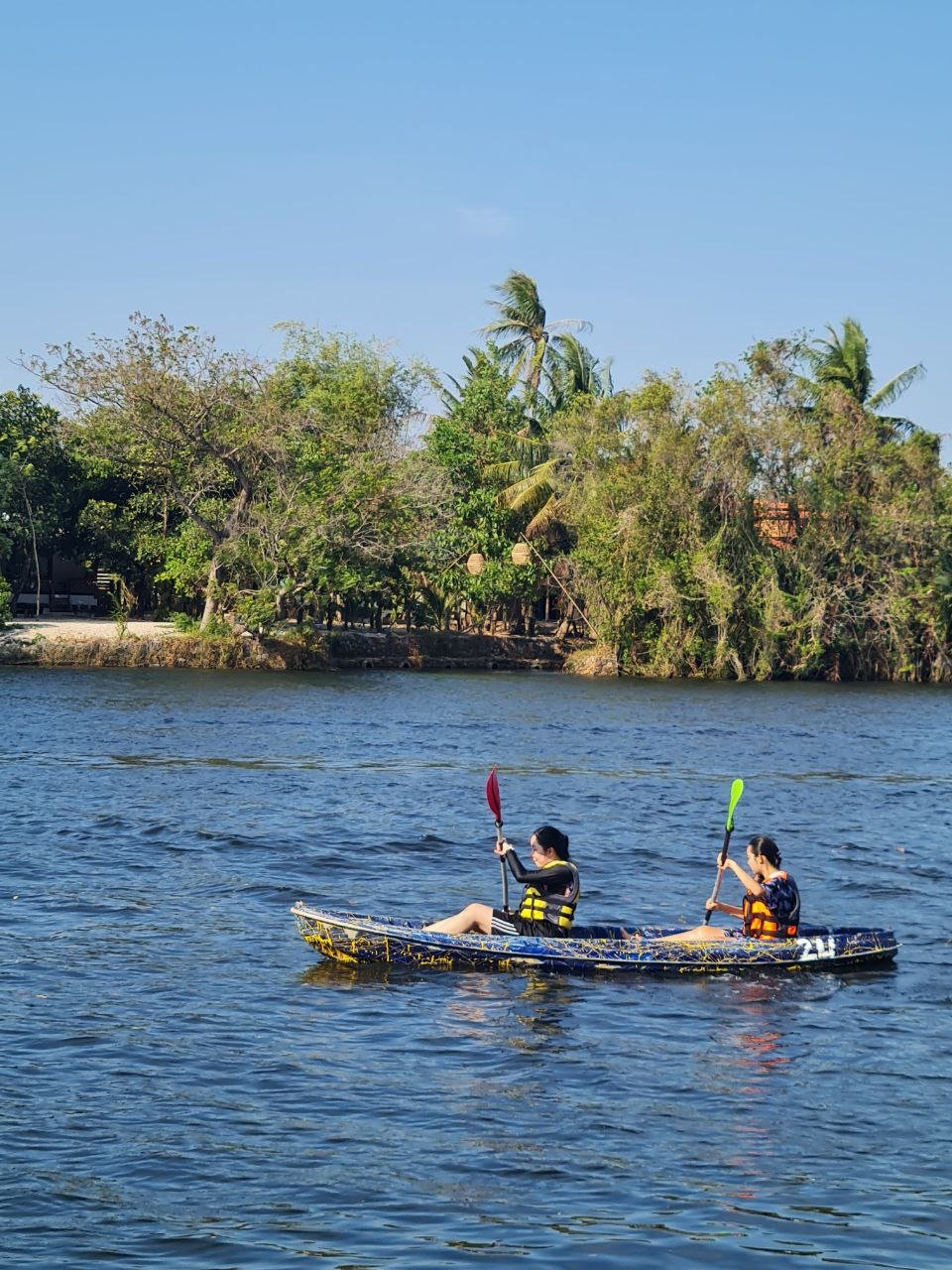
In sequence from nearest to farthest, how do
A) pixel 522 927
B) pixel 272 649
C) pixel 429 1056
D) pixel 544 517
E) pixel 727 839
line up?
pixel 429 1056 < pixel 522 927 < pixel 727 839 < pixel 272 649 < pixel 544 517

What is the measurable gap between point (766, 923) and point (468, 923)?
2940mm

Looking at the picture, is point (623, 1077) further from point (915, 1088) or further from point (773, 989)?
point (773, 989)

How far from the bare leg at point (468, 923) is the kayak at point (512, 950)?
1.01 ft

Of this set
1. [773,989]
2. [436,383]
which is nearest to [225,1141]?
[773,989]

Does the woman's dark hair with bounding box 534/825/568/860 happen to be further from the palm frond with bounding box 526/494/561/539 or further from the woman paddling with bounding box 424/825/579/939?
the palm frond with bounding box 526/494/561/539

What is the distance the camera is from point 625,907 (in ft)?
57.6

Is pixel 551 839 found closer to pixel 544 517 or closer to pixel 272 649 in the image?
pixel 272 649

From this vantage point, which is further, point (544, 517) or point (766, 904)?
point (544, 517)

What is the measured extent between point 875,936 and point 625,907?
348 cm

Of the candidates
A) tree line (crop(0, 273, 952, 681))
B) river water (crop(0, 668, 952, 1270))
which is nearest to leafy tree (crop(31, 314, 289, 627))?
tree line (crop(0, 273, 952, 681))

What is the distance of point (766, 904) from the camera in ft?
47.9

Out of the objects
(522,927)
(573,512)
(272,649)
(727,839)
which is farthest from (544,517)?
(522,927)

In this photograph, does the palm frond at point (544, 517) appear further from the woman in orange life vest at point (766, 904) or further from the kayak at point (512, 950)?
the kayak at point (512, 950)

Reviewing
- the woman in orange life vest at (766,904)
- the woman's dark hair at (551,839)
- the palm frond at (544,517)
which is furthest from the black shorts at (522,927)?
the palm frond at (544,517)
